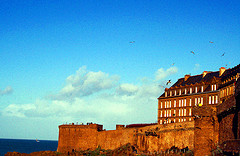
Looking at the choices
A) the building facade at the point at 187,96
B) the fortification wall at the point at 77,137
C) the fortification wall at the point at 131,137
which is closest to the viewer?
the fortification wall at the point at 131,137

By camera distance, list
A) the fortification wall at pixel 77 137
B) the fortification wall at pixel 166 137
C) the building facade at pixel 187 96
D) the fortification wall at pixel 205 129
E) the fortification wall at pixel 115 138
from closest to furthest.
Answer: the fortification wall at pixel 205 129 → the fortification wall at pixel 166 137 → the fortification wall at pixel 115 138 → the building facade at pixel 187 96 → the fortification wall at pixel 77 137

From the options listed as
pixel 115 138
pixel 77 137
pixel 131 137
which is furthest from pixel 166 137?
pixel 77 137

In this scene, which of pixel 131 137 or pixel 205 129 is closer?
pixel 205 129

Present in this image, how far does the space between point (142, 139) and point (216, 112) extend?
85.1ft

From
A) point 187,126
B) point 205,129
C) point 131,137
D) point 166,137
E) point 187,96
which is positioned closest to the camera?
point 205,129

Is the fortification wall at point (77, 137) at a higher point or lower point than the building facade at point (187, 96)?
lower

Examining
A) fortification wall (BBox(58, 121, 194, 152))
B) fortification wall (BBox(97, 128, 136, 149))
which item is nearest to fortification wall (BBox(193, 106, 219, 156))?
fortification wall (BBox(58, 121, 194, 152))

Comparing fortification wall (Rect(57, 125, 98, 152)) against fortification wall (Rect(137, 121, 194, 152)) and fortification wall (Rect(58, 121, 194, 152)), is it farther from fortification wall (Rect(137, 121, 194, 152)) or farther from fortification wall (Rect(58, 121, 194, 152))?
fortification wall (Rect(137, 121, 194, 152))

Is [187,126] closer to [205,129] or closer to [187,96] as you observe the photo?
[205,129]

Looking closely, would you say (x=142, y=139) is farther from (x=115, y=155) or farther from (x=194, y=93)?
(x=194, y=93)

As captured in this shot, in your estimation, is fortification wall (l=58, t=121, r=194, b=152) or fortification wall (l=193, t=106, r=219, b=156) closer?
fortification wall (l=193, t=106, r=219, b=156)

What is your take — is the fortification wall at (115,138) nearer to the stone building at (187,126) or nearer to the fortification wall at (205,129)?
the stone building at (187,126)

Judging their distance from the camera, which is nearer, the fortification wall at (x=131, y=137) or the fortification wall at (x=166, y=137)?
the fortification wall at (x=166, y=137)

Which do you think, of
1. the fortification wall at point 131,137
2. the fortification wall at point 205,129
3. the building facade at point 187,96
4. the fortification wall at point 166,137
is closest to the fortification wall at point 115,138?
the fortification wall at point 131,137
